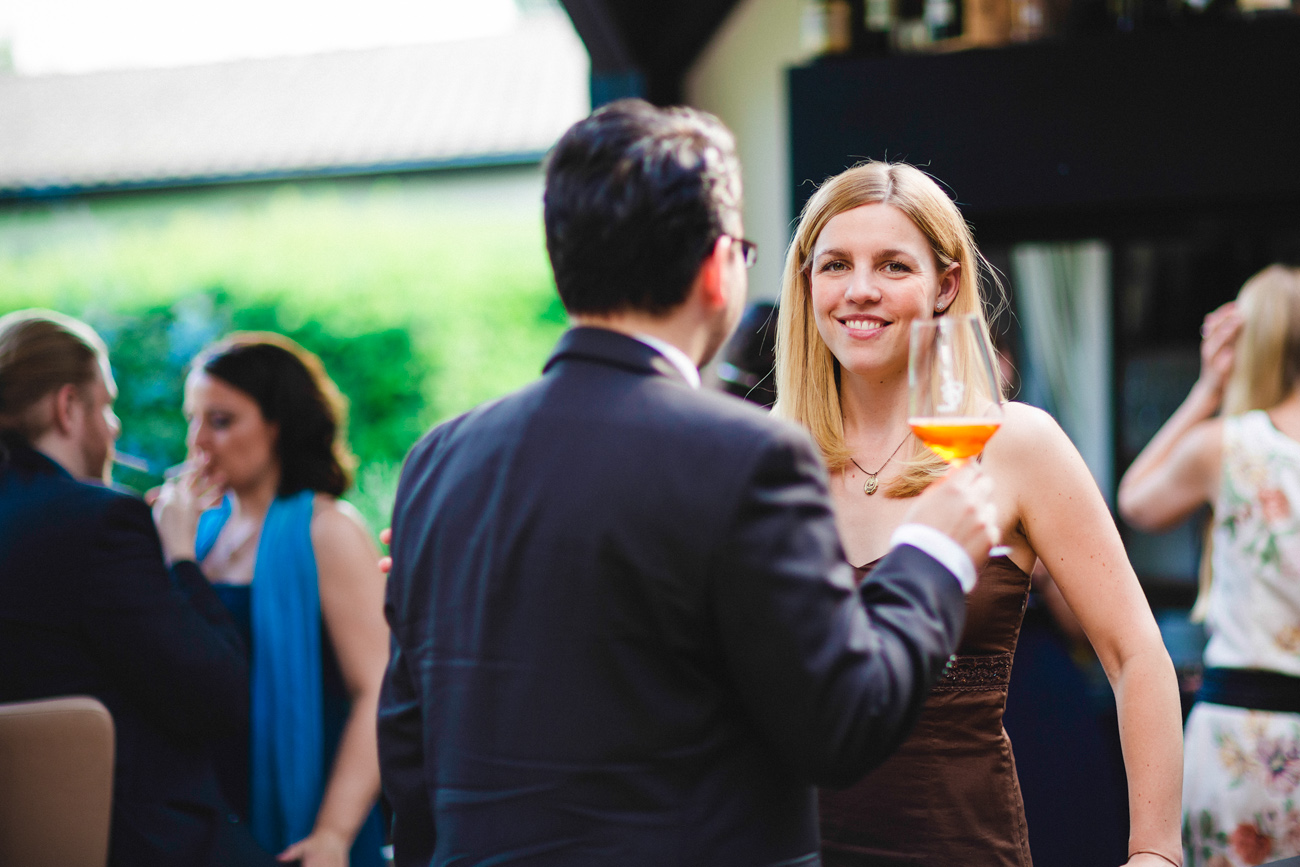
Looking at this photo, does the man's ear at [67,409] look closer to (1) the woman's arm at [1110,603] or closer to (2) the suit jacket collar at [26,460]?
(2) the suit jacket collar at [26,460]

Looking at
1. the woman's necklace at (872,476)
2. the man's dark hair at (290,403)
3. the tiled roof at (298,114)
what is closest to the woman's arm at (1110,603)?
the woman's necklace at (872,476)

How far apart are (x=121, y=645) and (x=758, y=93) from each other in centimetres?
280

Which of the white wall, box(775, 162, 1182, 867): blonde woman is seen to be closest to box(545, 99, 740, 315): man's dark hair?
box(775, 162, 1182, 867): blonde woman

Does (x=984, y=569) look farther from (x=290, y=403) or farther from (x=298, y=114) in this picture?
(x=298, y=114)

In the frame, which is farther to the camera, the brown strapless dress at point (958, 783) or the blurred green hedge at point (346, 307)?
the blurred green hedge at point (346, 307)

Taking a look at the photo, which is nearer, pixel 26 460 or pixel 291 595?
pixel 26 460

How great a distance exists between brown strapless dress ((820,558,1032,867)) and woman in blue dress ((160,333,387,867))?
1251 mm

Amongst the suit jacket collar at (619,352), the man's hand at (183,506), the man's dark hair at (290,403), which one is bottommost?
the man's hand at (183,506)

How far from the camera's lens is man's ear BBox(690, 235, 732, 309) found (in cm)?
96

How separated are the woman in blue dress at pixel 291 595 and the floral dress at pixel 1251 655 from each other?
1748 mm

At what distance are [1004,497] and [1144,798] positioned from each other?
402 millimetres

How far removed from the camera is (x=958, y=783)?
4.50 ft

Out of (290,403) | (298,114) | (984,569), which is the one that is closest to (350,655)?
(290,403)

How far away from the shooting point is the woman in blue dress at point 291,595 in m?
2.30
